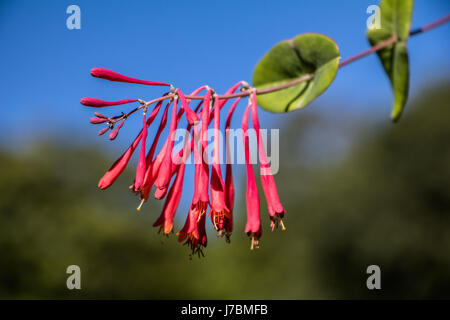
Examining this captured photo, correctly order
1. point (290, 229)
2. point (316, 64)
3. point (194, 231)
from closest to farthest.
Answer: point (316, 64) < point (194, 231) < point (290, 229)

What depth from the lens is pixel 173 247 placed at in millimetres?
19547

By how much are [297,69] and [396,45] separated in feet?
1.01

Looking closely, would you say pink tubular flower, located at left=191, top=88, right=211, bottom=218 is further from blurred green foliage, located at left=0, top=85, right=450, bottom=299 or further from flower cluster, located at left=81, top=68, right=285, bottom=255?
blurred green foliage, located at left=0, top=85, right=450, bottom=299

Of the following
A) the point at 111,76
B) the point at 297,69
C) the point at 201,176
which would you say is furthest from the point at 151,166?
the point at 297,69

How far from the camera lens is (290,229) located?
18.2m

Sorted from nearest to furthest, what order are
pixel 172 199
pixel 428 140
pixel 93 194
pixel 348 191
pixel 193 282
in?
pixel 172 199, pixel 428 140, pixel 348 191, pixel 93 194, pixel 193 282

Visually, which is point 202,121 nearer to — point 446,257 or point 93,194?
point 446,257

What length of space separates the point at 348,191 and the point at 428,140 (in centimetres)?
309

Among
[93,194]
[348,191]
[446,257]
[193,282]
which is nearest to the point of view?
[446,257]

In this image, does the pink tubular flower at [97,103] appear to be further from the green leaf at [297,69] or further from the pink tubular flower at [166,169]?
the green leaf at [297,69]

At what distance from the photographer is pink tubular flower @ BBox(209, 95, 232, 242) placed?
Result: 1.42 meters

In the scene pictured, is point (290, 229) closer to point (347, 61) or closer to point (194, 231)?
point (194, 231)

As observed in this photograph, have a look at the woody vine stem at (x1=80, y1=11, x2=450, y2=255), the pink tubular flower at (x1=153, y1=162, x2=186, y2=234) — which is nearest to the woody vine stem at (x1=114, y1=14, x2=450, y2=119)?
the woody vine stem at (x1=80, y1=11, x2=450, y2=255)

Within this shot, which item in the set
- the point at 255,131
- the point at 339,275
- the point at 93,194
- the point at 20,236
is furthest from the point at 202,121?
the point at 93,194
